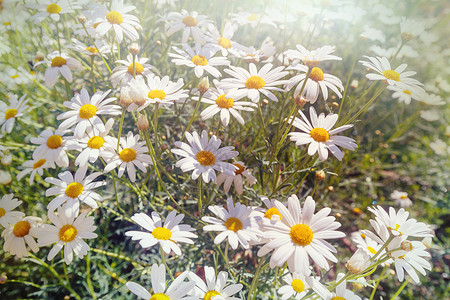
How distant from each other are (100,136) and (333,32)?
121 inches

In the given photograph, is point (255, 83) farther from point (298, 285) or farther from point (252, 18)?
point (252, 18)

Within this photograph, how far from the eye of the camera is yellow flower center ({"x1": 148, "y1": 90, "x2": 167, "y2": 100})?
1.36 metres

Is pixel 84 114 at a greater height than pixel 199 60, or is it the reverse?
pixel 199 60

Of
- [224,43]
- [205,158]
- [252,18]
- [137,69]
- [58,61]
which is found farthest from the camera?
[252,18]

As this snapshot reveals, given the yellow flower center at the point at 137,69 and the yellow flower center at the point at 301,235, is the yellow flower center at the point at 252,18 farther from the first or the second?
the yellow flower center at the point at 301,235

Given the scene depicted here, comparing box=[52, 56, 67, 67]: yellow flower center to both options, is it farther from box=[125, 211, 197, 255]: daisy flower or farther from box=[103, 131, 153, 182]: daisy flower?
box=[125, 211, 197, 255]: daisy flower

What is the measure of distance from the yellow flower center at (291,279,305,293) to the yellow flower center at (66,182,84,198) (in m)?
1.03

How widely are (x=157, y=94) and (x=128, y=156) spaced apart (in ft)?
1.03

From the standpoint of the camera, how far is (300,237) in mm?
1107

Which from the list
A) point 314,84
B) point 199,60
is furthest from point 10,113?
point 314,84

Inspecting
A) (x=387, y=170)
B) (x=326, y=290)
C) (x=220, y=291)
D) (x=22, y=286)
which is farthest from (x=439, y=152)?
(x=22, y=286)

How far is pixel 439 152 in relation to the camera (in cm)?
290

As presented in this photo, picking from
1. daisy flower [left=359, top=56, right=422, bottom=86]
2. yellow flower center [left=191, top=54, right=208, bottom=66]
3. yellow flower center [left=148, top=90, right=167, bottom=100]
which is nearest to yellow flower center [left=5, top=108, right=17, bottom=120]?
yellow flower center [left=148, top=90, right=167, bottom=100]

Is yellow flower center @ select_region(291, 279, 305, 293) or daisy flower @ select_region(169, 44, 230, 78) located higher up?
daisy flower @ select_region(169, 44, 230, 78)
